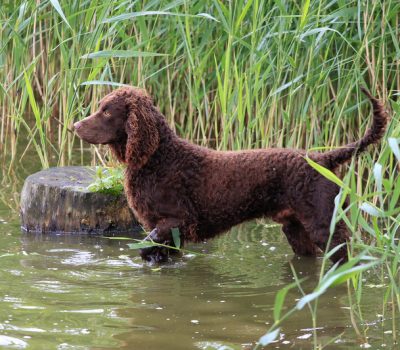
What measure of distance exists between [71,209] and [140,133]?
3.73ft

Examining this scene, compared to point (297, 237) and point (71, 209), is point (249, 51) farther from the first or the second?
point (71, 209)

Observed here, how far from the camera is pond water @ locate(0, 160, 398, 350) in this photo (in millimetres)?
4102

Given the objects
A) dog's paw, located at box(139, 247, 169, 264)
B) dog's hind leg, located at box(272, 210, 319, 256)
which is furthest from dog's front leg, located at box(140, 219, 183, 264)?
dog's hind leg, located at box(272, 210, 319, 256)

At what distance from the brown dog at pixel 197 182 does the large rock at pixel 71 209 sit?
2.48 feet

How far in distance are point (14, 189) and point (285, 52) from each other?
9.39 feet

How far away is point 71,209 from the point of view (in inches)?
251

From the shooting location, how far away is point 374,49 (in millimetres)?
6391

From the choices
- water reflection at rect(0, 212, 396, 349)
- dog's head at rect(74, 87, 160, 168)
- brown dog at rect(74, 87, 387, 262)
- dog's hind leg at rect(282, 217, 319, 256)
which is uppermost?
dog's head at rect(74, 87, 160, 168)

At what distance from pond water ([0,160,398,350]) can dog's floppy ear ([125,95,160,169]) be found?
67cm

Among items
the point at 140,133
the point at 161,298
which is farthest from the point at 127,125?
the point at 161,298

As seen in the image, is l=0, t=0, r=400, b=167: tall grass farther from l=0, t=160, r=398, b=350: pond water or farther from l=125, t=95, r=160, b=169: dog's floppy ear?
l=0, t=160, r=398, b=350: pond water

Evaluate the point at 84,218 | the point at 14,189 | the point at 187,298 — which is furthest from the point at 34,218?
the point at 187,298

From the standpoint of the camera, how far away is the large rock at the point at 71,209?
6348 millimetres

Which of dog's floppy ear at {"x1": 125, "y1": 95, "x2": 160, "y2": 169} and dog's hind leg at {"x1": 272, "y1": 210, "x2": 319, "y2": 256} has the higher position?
dog's floppy ear at {"x1": 125, "y1": 95, "x2": 160, "y2": 169}
